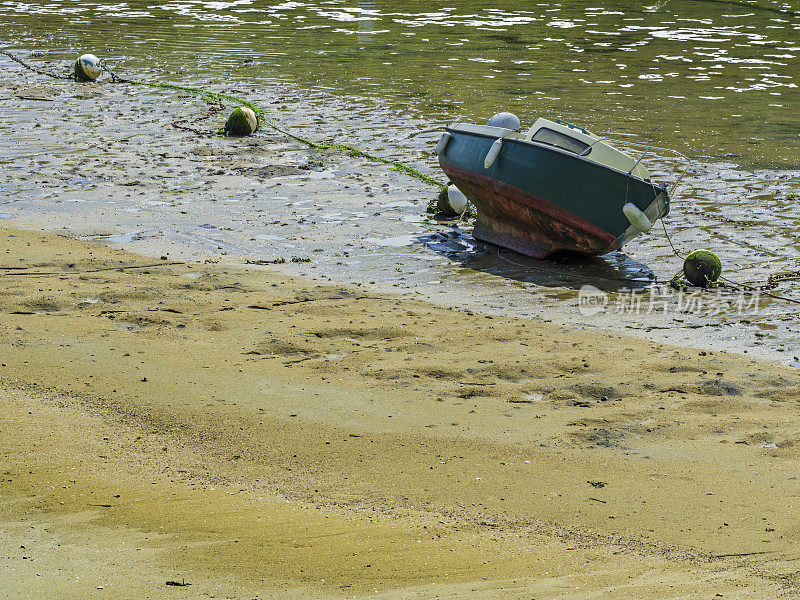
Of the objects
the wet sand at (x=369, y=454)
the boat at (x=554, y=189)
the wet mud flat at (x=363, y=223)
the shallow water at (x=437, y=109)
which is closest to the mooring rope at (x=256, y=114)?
the wet mud flat at (x=363, y=223)

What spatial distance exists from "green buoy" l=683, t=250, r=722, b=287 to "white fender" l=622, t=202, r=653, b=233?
691mm

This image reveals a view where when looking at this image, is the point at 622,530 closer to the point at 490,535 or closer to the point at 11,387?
the point at 490,535

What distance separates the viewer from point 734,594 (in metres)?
4.65

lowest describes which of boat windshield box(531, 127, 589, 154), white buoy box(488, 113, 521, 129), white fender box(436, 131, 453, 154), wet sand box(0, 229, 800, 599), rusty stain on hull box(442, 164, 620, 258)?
wet sand box(0, 229, 800, 599)

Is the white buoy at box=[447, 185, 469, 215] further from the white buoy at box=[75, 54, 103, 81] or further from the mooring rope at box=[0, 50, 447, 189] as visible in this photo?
the white buoy at box=[75, 54, 103, 81]

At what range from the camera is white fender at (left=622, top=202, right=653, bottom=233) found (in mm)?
10742

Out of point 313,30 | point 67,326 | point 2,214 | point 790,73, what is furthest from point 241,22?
point 67,326

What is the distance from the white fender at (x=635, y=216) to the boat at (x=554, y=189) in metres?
0.01

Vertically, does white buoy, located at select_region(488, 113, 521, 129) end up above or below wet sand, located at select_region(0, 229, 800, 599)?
above

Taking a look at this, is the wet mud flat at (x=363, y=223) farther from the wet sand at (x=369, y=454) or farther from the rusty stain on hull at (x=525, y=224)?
the wet sand at (x=369, y=454)

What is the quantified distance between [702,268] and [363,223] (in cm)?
431

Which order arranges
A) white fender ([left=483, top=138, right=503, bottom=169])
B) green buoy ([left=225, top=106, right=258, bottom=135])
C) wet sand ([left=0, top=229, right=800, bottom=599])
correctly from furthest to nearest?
1. green buoy ([left=225, top=106, right=258, bottom=135])
2. white fender ([left=483, top=138, right=503, bottom=169])
3. wet sand ([left=0, top=229, right=800, bottom=599])

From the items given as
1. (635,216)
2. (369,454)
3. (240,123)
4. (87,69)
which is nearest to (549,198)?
(635,216)

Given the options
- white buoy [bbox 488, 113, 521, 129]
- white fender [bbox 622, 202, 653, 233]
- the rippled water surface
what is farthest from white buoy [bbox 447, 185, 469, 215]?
the rippled water surface
